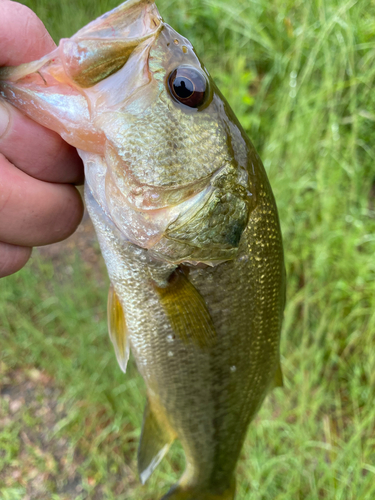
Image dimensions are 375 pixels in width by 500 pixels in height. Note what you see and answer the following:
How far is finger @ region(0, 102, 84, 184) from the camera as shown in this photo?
2.19 ft

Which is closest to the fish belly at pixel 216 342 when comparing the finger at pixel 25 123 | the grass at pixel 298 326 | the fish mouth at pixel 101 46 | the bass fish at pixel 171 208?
the bass fish at pixel 171 208

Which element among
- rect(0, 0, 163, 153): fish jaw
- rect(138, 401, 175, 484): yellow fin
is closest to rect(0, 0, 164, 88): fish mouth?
rect(0, 0, 163, 153): fish jaw

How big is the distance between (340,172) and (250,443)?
5.05 feet

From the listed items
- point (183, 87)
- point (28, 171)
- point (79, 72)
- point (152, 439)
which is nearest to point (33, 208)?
point (28, 171)

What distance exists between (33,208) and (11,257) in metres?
0.14

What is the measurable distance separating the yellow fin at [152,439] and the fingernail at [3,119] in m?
0.88

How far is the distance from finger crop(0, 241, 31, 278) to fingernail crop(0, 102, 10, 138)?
26 centimetres

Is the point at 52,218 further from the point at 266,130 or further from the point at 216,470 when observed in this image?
the point at 266,130

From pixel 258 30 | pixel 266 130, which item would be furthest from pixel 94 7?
pixel 266 130

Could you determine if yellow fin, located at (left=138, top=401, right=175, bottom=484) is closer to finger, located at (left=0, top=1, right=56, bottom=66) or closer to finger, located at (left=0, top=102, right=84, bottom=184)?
finger, located at (left=0, top=102, right=84, bottom=184)

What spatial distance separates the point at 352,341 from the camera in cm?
193

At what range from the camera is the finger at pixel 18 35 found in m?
0.65

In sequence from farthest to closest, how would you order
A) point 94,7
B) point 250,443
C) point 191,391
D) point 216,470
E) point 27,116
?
point 94,7 → point 250,443 → point 216,470 → point 191,391 → point 27,116

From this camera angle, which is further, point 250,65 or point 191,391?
point 250,65
